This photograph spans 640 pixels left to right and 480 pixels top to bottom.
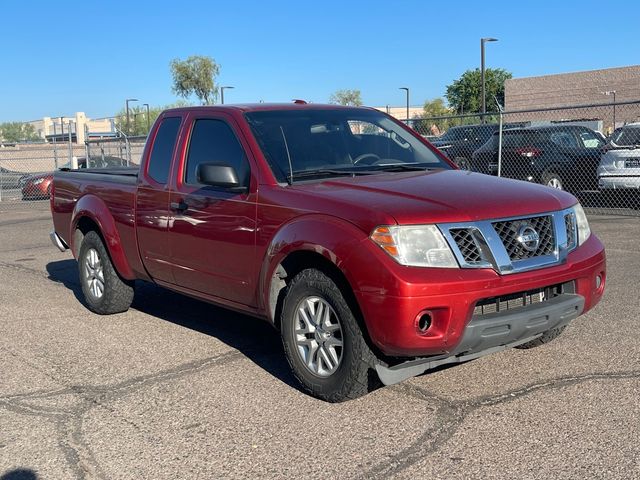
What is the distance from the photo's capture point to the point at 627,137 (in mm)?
14148

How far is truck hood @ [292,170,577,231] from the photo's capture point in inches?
155

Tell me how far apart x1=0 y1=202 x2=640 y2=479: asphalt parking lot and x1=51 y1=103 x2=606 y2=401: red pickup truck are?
11.6 inches

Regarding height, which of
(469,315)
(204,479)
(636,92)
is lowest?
(204,479)

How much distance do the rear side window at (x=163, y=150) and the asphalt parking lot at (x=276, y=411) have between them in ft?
4.40

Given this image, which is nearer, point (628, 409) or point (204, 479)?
point (204, 479)

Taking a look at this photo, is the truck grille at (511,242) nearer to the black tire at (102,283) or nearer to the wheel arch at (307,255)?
the wheel arch at (307,255)

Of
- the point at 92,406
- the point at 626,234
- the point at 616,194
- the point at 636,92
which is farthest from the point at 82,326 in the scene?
the point at 636,92

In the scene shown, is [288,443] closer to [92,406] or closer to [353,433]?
[353,433]

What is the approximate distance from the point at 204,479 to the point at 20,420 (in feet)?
4.78

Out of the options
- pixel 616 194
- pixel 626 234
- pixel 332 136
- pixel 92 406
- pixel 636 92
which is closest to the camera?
pixel 92 406

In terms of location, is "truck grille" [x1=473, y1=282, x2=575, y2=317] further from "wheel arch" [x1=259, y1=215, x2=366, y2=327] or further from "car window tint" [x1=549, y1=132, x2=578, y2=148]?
"car window tint" [x1=549, y1=132, x2=578, y2=148]

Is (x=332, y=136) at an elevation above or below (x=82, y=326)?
above

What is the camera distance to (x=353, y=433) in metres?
3.85

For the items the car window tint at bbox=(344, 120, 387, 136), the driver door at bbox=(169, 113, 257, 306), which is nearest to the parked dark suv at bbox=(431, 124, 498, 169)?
the car window tint at bbox=(344, 120, 387, 136)
